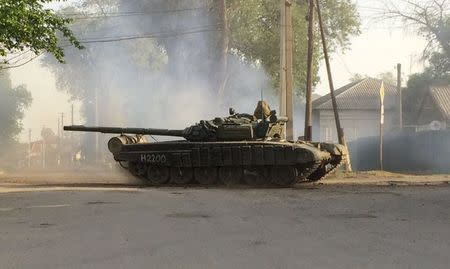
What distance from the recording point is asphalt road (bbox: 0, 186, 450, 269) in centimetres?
679

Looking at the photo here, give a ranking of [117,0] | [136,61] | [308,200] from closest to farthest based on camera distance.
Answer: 1. [308,200]
2. [117,0]
3. [136,61]

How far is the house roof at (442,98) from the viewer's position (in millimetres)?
42344

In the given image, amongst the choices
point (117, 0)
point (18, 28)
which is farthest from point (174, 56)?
point (18, 28)

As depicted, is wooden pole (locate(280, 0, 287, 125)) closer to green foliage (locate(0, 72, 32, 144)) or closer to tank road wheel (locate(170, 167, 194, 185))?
tank road wheel (locate(170, 167, 194, 185))

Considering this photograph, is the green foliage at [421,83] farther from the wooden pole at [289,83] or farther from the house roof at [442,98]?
the wooden pole at [289,83]

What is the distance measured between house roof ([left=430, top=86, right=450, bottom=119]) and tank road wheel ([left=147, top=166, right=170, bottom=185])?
26.8 m

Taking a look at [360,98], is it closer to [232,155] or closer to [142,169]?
[142,169]

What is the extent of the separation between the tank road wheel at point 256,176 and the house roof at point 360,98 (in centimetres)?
2788

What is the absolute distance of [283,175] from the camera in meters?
18.8

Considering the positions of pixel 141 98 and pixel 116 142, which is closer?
pixel 116 142

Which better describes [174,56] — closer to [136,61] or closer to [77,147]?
[136,61]

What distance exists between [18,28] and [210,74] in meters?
24.4

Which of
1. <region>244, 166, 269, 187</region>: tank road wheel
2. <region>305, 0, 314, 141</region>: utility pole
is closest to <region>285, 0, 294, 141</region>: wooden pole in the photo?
<region>305, 0, 314, 141</region>: utility pole

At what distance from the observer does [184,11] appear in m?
39.9
